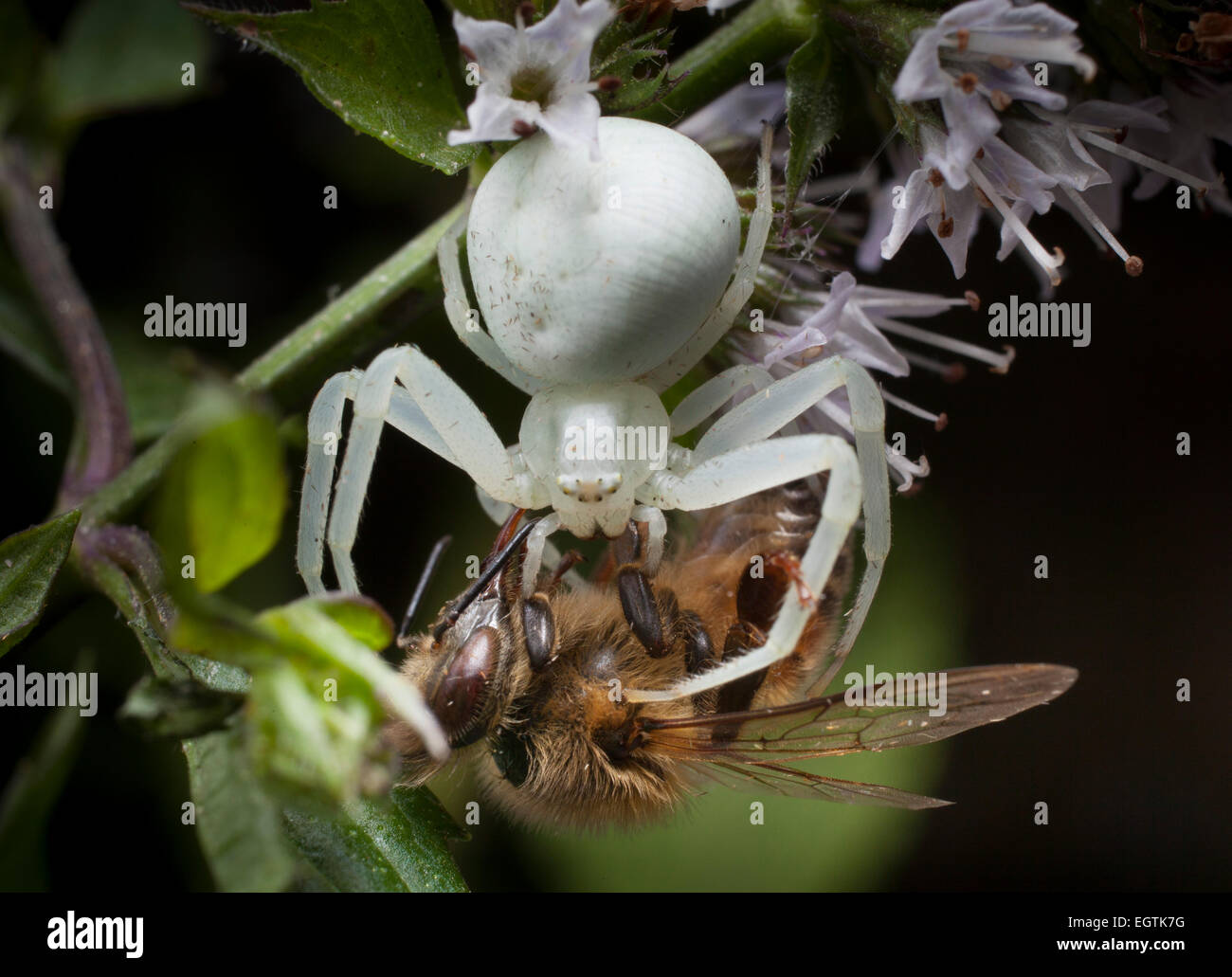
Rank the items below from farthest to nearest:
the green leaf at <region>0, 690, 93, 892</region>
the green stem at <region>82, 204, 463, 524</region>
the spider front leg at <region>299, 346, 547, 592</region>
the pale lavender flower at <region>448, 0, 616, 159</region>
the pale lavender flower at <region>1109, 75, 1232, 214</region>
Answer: the green stem at <region>82, 204, 463, 524</region> < the pale lavender flower at <region>1109, 75, 1232, 214</region> < the green leaf at <region>0, 690, 93, 892</region> < the spider front leg at <region>299, 346, 547, 592</region> < the pale lavender flower at <region>448, 0, 616, 159</region>

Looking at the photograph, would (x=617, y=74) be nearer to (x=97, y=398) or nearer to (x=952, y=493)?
(x=97, y=398)

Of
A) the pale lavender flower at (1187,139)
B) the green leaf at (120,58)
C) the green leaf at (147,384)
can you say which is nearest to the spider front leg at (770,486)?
the pale lavender flower at (1187,139)

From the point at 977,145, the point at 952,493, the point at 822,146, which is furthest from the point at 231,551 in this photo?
the point at 952,493

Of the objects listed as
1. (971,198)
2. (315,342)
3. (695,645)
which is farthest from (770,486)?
(315,342)

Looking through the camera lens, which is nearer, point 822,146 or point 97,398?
point 822,146

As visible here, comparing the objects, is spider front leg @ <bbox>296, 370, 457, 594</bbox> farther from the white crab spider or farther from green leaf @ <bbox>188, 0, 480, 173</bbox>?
green leaf @ <bbox>188, 0, 480, 173</bbox>

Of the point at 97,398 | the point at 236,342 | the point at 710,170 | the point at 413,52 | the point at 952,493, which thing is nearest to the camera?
the point at 710,170

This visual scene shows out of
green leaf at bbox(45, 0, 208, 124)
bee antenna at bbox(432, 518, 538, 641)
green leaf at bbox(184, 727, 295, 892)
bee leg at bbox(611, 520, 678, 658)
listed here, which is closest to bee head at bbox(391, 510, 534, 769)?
bee antenna at bbox(432, 518, 538, 641)
